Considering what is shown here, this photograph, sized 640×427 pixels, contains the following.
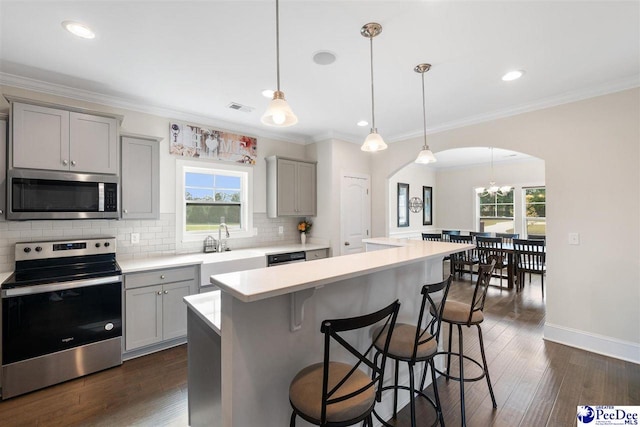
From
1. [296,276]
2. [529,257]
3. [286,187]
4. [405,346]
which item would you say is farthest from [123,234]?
[529,257]

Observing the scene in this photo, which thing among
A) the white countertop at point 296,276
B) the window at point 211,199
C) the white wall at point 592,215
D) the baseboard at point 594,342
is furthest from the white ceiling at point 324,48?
the baseboard at point 594,342

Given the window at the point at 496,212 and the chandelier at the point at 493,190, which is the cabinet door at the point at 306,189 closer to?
the chandelier at the point at 493,190

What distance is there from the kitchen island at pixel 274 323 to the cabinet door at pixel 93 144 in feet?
7.01

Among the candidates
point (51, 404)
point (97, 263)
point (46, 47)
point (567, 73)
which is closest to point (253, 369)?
point (51, 404)

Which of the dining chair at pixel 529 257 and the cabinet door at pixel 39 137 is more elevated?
the cabinet door at pixel 39 137

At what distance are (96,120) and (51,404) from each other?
99.2 inches

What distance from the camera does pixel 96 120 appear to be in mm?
2832

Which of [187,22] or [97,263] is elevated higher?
[187,22]

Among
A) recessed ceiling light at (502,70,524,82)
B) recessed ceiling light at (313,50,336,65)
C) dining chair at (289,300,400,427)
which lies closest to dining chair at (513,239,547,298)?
recessed ceiling light at (502,70,524,82)

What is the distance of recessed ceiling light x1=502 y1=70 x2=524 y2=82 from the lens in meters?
2.64

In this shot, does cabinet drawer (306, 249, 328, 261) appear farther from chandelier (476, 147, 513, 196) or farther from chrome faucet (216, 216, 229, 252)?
chandelier (476, 147, 513, 196)

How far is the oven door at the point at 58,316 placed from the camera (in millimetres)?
2240

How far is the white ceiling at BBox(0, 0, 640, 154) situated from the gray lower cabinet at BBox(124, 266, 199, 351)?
1.96m

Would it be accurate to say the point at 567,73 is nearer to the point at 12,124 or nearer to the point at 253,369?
the point at 253,369
